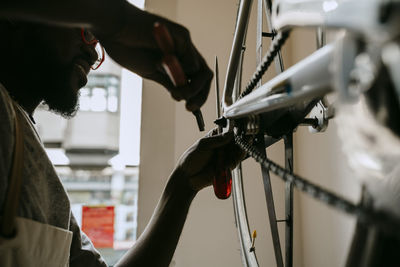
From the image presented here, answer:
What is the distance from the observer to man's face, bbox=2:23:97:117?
0.53 metres

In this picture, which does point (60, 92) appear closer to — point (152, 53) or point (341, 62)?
point (152, 53)

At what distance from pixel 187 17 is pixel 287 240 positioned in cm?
98

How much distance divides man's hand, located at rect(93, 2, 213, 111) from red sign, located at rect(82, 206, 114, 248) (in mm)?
841

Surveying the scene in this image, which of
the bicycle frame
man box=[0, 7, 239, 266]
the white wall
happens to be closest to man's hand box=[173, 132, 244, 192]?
man box=[0, 7, 239, 266]

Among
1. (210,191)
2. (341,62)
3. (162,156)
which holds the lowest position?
(210,191)

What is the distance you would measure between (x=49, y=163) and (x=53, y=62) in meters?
0.23

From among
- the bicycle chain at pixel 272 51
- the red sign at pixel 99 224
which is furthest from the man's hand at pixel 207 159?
the red sign at pixel 99 224

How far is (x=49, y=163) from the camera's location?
44cm

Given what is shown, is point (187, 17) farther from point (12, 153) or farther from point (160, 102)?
point (12, 153)

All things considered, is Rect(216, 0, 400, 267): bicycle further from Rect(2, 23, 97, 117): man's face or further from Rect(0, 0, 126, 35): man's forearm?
Rect(2, 23, 97, 117): man's face

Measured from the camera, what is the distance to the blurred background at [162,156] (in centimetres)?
100

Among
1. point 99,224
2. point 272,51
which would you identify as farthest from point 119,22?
point 99,224

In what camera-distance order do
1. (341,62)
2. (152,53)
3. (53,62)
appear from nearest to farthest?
(341,62), (152,53), (53,62)

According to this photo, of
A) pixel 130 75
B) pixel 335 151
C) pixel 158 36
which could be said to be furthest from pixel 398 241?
pixel 130 75
